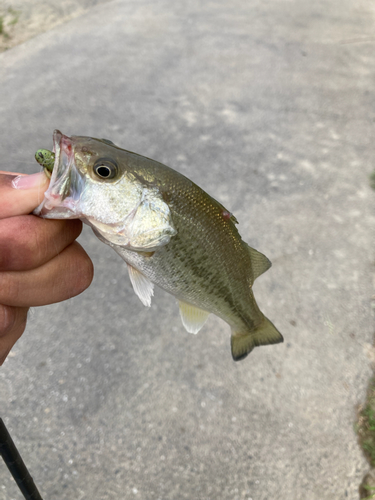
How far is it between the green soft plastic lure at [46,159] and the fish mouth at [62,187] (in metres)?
0.02

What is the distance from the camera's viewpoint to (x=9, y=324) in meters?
1.08

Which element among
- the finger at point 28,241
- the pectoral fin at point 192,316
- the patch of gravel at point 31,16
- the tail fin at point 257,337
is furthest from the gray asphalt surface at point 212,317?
the finger at point 28,241

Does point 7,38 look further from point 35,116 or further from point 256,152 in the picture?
point 256,152

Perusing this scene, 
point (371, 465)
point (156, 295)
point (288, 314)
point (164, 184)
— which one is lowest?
point (371, 465)

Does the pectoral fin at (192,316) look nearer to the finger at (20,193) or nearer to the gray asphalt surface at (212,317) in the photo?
the finger at (20,193)

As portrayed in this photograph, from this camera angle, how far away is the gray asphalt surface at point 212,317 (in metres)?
2.27

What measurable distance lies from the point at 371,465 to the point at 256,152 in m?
3.20

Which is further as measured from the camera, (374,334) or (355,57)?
(355,57)

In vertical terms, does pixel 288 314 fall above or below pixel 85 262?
below

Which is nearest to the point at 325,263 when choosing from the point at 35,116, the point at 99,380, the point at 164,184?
the point at 99,380

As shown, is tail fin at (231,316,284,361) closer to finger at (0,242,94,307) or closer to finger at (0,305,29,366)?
finger at (0,242,94,307)

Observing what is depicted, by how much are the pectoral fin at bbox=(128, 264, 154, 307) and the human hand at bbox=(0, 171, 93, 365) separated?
0.15 m

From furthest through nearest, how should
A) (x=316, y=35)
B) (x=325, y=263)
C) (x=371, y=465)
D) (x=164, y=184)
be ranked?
(x=316, y=35) < (x=325, y=263) < (x=371, y=465) < (x=164, y=184)

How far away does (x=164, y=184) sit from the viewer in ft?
3.85
